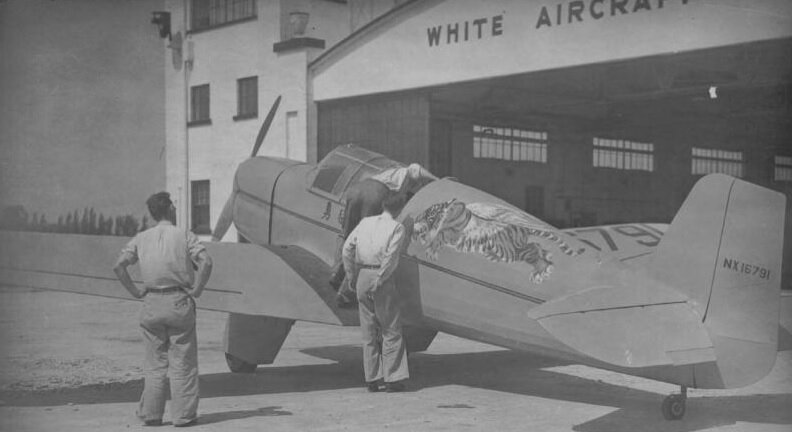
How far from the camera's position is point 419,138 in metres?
18.8

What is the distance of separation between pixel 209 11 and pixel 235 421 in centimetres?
1763

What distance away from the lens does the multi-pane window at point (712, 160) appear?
27.8 meters

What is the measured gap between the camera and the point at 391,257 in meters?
7.54

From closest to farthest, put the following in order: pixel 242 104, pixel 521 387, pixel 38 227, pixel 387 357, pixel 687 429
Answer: pixel 687 429 < pixel 387 357 < pixel 521 387 < pixel 38 227 < pixel 242 104

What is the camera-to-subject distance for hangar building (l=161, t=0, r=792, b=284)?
47.2 ft

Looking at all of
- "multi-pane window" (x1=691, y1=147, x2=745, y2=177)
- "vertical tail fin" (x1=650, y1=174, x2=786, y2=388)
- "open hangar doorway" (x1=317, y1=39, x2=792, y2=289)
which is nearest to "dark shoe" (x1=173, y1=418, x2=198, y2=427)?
"vertical tail fin" (x1=650, y1=174, x2=786, y2=388)

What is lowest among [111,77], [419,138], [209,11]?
[419,138]

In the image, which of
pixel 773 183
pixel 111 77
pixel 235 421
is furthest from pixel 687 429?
pixel 773 183

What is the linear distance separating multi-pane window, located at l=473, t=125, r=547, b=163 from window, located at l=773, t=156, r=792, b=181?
21.8 feet

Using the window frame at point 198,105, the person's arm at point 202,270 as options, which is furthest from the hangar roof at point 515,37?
the person's arm at point 202,270

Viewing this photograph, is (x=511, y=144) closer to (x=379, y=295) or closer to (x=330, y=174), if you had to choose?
(x=330, y=174)

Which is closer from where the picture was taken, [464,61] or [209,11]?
[464,61]

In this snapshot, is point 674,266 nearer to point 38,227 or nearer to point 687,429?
point 687,429

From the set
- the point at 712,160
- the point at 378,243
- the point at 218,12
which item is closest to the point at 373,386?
the point at 378,243
